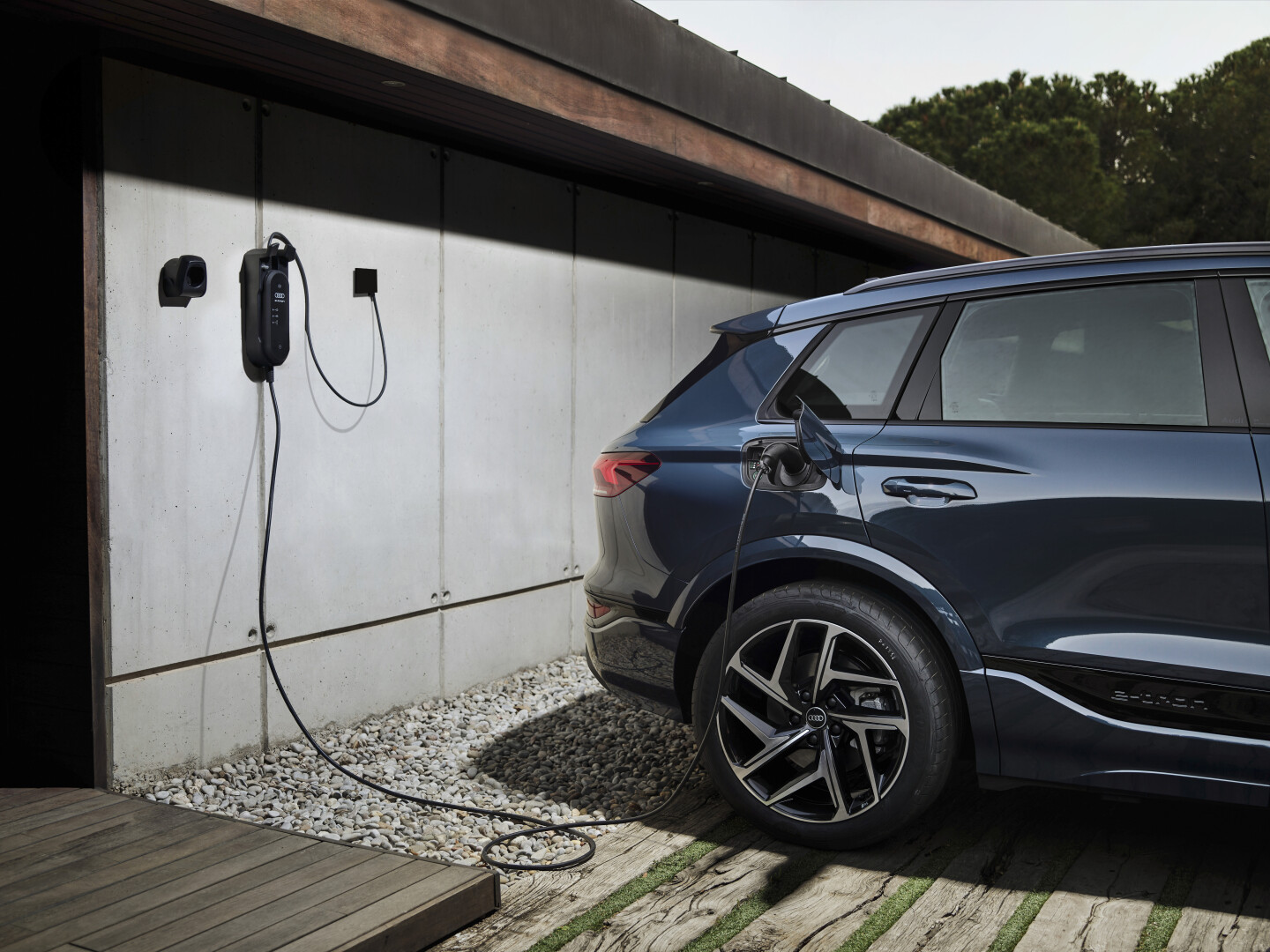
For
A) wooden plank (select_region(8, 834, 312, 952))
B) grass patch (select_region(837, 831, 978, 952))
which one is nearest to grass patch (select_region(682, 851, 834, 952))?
grass patch (select_region(837, 831, 978, 952))

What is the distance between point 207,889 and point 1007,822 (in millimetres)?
2616

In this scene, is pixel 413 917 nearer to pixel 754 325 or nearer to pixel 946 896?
pixel 946 896

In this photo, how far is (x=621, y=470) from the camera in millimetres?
4109

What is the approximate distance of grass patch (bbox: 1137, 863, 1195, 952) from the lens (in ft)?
9.86

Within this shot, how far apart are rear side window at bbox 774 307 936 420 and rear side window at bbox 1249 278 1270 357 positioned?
3.08 feet

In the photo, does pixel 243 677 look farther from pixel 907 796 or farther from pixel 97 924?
pixel 907 796

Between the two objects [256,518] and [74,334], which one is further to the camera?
[256,518]

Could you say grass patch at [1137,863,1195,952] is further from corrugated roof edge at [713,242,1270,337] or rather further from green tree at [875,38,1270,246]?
green tree at [875,38,1270,246]

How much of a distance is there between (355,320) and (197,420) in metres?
1.01

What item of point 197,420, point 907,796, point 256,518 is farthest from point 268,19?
point 907,796

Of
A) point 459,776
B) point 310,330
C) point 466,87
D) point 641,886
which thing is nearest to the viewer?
point 641,886

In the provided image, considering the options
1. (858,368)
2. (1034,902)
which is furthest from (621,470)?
(1034,902)

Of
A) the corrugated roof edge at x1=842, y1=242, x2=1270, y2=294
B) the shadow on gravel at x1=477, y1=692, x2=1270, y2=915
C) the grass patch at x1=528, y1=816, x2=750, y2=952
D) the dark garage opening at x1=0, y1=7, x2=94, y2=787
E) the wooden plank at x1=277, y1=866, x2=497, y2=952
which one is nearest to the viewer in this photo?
the wooden plank at x1=277, y1=866, x2=497, y2=952

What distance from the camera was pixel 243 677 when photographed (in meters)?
4.82
